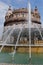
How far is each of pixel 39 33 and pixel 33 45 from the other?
15.8 feet

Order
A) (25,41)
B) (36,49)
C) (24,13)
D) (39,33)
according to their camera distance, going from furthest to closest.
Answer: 1. (24,13)
2. (39,33)
3. (25,41)
4. (36,49)

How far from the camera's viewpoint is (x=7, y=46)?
85.0ft

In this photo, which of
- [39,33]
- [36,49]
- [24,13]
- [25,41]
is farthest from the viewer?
[24,13]

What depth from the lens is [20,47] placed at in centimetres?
2562

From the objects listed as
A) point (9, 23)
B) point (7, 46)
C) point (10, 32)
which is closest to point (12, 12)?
point (9, 23)

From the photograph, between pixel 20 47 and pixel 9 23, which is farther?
pixel 9 23

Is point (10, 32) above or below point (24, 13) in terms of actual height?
below

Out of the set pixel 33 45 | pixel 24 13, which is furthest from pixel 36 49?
pixel 24 13

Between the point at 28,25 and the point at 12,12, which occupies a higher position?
the point at 12,12

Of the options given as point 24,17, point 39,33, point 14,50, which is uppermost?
point 24,17

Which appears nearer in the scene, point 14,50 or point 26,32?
point 14,50

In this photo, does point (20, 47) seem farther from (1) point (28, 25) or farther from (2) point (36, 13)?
(2) point (36, 13)

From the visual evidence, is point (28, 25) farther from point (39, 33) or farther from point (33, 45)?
point (33, 45)

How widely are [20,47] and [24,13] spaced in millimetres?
9701
